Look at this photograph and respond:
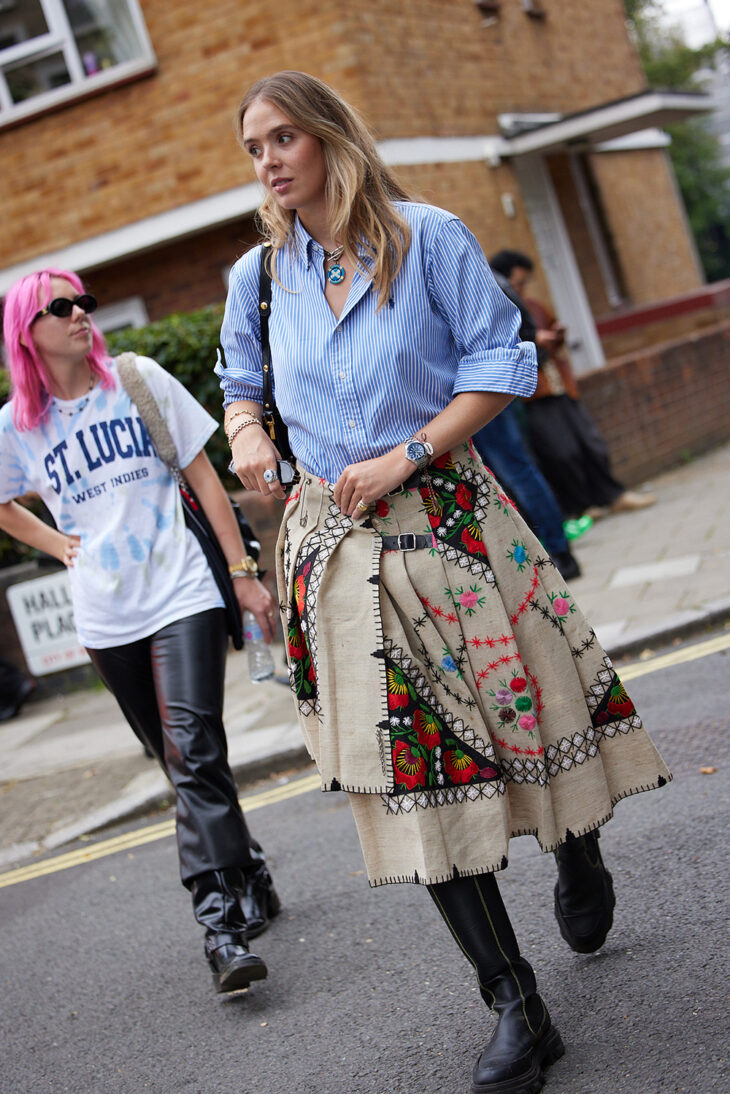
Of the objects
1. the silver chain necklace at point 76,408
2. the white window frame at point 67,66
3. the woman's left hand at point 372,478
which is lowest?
the woman's left hand at point 372,478

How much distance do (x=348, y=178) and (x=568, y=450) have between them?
692 cm

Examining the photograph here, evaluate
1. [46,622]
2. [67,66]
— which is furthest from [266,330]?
[67,66]

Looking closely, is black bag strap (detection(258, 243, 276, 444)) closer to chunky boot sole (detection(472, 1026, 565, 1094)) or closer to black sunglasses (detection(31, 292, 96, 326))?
black sunglasses (detection(31, 292, 96, 326))

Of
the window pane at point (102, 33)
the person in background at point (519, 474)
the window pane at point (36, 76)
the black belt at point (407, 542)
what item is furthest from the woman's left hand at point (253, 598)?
the window pane at point (36, 76)

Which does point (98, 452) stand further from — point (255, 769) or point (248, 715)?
point (248, 715)

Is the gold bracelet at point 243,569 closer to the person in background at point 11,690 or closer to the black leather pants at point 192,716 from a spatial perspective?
the black leather pants at point 192,716

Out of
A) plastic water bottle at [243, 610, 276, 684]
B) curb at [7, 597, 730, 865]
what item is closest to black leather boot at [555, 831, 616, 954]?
plastic water bottle at [243, 610, 276, 684]

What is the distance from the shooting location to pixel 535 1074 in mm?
2695

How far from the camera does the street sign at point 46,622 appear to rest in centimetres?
880

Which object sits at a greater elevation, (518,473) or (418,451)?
(418,451)

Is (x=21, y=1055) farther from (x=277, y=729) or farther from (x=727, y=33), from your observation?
(x=727, y=33)

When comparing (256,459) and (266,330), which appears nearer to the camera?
(256,459)

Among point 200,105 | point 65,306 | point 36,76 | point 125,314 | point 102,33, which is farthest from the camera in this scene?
point 125,314

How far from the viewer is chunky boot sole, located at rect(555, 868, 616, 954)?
10.2 ft
